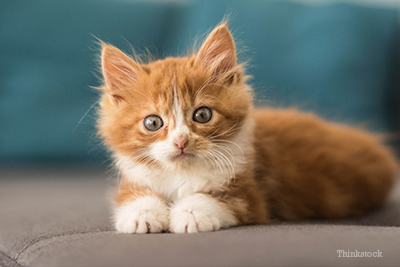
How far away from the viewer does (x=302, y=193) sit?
5.20 ft

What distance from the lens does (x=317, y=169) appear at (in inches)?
65.0

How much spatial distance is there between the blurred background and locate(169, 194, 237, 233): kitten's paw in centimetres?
132

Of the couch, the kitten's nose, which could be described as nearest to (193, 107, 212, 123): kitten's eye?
the kitten's nose

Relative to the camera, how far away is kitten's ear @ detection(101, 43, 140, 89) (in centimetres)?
139

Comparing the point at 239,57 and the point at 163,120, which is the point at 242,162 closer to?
the point at 163,120

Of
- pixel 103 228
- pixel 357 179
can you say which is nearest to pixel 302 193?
pixel 357 179

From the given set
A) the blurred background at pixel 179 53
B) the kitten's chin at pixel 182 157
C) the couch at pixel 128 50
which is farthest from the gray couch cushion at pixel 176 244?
the blurred background at pixel 179 53

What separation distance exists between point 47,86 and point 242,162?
5.51 feet

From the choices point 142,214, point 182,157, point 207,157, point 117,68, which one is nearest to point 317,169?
point 207,157

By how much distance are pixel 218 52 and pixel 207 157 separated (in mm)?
459

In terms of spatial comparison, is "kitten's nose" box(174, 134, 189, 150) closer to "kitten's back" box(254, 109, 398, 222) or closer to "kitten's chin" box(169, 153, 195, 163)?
"kitten's chin" box(169, 153, 195, 163)

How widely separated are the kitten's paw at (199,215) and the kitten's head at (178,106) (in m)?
0.15

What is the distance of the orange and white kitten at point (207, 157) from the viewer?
121cm

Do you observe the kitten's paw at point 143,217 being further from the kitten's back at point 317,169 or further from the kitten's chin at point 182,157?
the kitten's back at point 317,169
